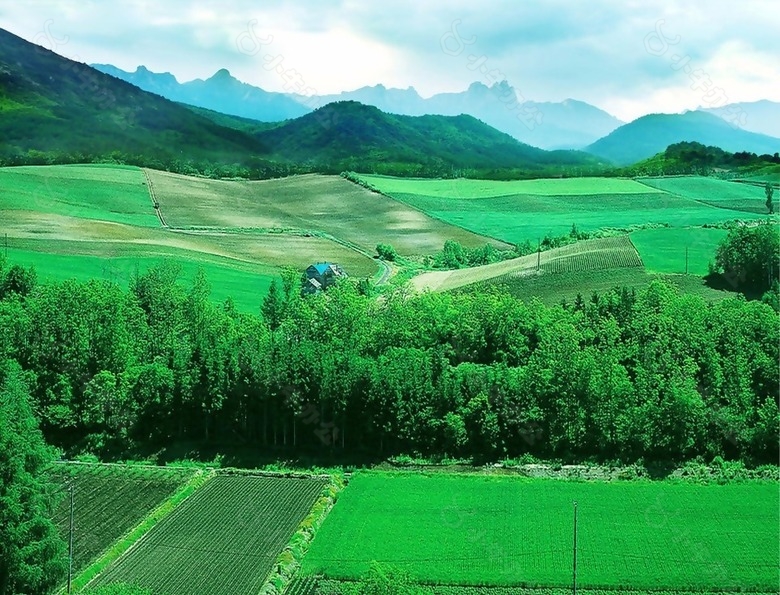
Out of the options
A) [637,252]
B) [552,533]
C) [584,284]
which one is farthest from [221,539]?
[637,252]

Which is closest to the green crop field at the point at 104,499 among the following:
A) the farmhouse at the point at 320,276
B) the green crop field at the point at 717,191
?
the farmhouse at the point at 320,276

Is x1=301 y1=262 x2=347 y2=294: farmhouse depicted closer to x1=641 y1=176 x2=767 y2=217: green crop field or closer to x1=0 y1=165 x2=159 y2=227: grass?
x1=0 y1=165 x2=159 y2=227: grass

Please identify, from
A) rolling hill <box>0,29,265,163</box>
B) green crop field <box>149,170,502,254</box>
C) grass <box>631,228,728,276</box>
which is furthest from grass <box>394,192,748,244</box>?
rolling hill <box>0,29,265,163</box>

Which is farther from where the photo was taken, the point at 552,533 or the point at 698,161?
the point at 698,161

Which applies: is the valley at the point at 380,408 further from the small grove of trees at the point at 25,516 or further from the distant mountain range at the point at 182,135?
the distant mountain range at the point at 182,135

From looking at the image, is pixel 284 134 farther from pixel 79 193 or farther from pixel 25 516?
pixel 25 516

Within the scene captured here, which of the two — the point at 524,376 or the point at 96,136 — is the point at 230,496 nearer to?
the point at 524,376

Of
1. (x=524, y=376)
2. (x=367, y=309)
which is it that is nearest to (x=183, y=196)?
(x=367, y=309)

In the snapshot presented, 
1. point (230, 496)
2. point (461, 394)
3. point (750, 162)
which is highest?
point (750, 162)
